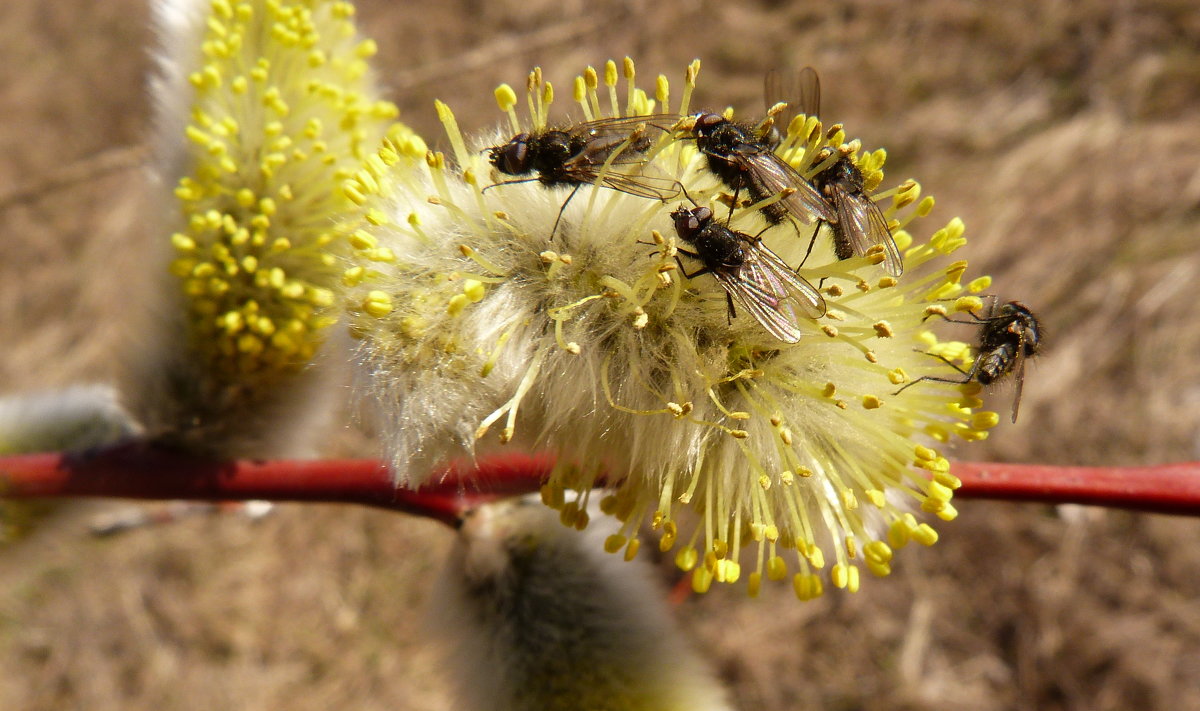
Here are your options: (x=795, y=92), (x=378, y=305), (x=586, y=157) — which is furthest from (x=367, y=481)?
(x=795, y=92)

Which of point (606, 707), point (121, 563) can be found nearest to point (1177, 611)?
point (606, 707)

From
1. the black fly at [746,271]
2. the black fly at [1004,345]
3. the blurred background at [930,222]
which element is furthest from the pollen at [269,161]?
the blurred background at [930,222]

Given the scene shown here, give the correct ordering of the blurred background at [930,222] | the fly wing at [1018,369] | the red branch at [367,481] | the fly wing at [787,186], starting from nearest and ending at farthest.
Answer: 1. the fly wing at [787,186]
2. the red branch at [367,481]
3. the fly wing at [1018,369]
4. the blurred background at [930,222]

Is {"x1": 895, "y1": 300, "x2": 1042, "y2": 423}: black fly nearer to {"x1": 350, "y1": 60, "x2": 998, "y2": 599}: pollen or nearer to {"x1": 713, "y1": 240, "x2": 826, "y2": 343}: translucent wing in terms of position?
{"x1": 350, "y1": 60, "x2": 998, "y2": 599}: pollen

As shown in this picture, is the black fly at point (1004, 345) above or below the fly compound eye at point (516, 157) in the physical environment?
below

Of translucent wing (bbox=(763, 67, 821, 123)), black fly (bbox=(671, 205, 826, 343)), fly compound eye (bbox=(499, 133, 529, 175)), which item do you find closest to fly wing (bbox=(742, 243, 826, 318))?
black fly (bbox=(671, 205, 826, 343))

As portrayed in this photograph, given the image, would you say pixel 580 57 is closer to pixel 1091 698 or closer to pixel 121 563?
pixel 121 563

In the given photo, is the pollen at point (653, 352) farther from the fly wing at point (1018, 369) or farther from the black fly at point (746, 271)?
the fly wing at point (1018, 369)
